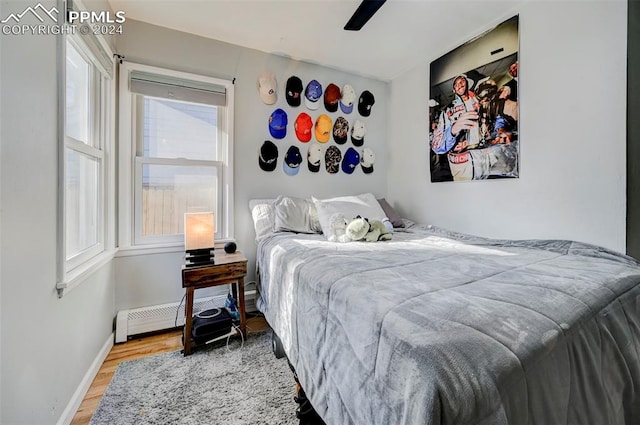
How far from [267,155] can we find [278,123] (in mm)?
353

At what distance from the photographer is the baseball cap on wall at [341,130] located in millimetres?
3020

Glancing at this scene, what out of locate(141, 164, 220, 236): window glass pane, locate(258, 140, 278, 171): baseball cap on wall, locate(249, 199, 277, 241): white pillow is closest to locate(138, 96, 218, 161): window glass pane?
locate(141, 164, 220, 236): window glass pane

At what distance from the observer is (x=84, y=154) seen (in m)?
1.70

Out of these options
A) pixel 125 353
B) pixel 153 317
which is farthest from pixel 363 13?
pixel 125 353

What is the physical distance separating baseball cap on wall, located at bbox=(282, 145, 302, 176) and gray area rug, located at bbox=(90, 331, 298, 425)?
1.69m

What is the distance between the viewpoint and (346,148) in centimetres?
312

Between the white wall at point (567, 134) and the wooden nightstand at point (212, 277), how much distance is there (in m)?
2.12

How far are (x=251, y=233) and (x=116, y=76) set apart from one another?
1.69m

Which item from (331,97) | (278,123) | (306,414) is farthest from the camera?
(331,97)

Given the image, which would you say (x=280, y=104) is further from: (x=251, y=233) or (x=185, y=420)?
(x=185, y=420)

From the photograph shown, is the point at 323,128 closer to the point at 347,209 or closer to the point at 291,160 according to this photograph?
the point at 291,160

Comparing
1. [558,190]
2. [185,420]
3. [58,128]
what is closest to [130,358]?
[185,420]

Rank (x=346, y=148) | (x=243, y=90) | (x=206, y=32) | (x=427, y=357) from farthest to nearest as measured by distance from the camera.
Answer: (x=346, y=148), (x=243, y=90), (x=206, y=32), (x=427, y=357)

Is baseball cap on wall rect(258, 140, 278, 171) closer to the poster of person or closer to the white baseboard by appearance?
the poster of person
